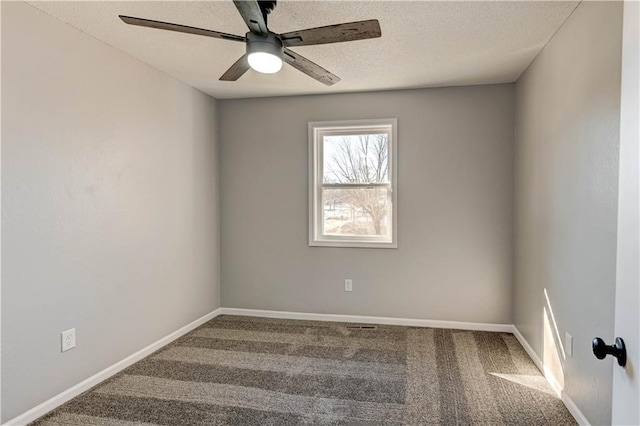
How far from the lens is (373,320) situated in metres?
3.96

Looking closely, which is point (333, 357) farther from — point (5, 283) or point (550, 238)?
point (5, 283)

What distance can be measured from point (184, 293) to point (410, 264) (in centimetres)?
229

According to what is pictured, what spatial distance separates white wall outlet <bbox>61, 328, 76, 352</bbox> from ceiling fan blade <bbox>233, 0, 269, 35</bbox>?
2200mm

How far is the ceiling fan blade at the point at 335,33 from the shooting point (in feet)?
5.84

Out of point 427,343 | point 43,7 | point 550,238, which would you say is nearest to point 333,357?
point 427,343

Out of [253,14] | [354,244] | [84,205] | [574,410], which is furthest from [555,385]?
[84,205]

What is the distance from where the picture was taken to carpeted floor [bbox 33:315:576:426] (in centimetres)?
223

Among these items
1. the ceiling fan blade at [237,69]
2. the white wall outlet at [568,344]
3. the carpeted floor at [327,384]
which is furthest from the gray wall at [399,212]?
the ceiling fan blade at [237,69]

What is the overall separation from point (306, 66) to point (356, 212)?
2.00 metres

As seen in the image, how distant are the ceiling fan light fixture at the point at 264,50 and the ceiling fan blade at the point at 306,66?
147mm

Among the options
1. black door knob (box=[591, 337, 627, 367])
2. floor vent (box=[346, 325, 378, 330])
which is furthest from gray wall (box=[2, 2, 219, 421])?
black door knob (box=[591, 337, 627, 367])

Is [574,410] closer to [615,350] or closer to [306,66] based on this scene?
[615,350]

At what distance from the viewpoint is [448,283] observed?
3805 mm

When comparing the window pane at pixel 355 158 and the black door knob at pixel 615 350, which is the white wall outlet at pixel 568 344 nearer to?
the black door knob at pixel 615 350
